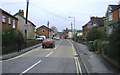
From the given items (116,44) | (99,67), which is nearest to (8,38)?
(99,67)

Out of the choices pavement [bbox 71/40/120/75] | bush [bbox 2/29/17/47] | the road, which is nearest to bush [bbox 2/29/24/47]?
bush [bbox 2/29/17/47]

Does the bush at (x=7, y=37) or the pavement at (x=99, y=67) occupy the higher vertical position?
the bush at (x=7, y=37)

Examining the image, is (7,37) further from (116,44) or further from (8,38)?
(116,44)

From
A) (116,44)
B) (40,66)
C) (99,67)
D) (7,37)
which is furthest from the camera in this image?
(7,37)

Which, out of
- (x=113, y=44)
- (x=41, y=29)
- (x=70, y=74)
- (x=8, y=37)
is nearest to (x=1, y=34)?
(x=8, y=37)

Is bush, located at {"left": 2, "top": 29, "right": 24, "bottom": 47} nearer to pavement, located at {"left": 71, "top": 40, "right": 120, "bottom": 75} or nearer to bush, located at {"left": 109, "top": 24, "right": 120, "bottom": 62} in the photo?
pavement, located at {"left": 71, "top": 40, "right": 120, "bottom": 75}

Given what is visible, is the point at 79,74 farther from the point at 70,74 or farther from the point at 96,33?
the point at 96,33

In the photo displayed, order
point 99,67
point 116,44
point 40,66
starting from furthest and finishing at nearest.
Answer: point 40,66 < point 99,67 < point 116,44

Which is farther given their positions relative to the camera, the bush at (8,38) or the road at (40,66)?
the bush at (8,38)

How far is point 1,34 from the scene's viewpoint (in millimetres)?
14867

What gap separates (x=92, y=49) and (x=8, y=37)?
394 inches

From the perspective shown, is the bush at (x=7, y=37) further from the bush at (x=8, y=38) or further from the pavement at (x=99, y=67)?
the pavement at (x=99, y=67)

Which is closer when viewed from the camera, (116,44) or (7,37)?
(116,44)

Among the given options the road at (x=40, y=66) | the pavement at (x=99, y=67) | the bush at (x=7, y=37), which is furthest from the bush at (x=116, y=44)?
the bush at (x=7, y=37)
